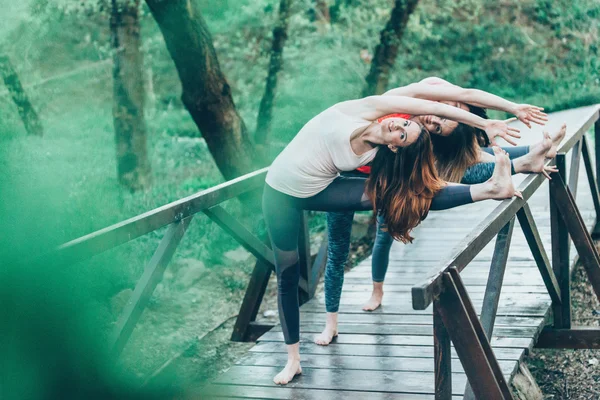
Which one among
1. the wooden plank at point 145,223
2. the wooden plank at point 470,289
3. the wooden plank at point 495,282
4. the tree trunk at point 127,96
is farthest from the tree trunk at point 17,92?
the wooden plank at point 495,282

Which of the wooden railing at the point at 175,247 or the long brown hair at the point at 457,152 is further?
the long brown hair at the point at 457,152

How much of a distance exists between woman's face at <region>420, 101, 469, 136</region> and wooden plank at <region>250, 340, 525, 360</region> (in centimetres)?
119

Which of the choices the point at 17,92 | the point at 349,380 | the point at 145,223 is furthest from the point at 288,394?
the point at 17,92

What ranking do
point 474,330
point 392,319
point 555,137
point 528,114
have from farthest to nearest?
1. point 392,319
2. point 555,137
3. point 528,114
4. point 474,330

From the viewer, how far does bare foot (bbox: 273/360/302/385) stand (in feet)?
13.2

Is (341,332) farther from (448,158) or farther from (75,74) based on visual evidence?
(75,74)

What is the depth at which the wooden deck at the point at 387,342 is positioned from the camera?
3.91 m

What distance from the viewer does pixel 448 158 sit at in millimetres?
4305

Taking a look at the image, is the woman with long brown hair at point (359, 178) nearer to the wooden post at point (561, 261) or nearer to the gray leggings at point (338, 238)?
the gray leggings at point (338, 238)

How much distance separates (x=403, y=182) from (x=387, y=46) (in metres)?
7.28

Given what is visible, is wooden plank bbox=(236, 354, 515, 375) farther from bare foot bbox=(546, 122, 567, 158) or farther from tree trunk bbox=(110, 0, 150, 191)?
tree trunk bbox=(110, 0, 150, 191)

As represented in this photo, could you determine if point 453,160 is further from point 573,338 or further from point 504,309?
point 573,338

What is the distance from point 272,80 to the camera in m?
10.2

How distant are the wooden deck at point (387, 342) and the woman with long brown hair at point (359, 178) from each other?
413 mm
